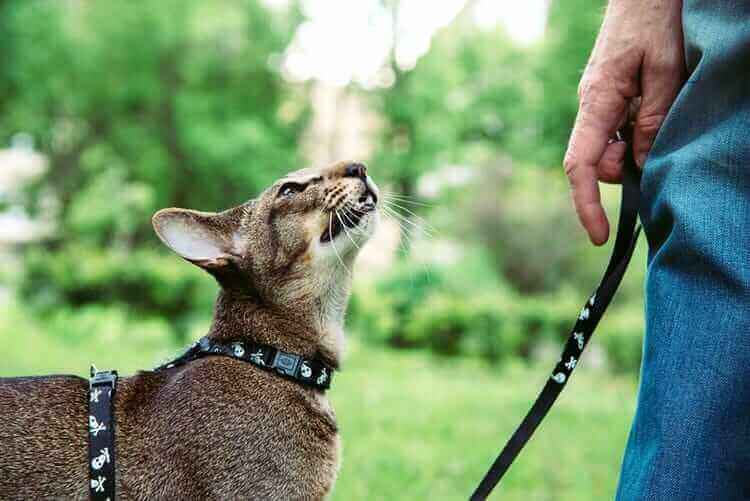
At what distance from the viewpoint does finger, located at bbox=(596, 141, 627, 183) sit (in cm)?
208

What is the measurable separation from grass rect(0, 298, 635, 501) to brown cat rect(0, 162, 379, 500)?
2.20m

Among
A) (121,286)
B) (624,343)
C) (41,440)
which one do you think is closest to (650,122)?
(41,440)

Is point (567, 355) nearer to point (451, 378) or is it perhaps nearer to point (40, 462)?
point (40, 462)

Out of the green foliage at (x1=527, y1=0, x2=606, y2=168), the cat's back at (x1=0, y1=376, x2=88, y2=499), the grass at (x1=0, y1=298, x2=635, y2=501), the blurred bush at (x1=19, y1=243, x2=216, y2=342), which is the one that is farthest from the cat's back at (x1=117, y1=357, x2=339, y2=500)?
the green foliage at (x1=527, y1=0, x2=606, y2=168)

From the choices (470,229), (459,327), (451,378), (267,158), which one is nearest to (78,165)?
(267,158)

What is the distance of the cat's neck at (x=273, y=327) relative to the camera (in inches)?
102

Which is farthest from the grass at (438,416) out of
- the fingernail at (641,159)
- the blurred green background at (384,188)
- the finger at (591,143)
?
the fingernail at (641,159)

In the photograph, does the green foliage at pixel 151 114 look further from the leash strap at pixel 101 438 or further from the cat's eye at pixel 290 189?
the leash strap at pixel 101 438

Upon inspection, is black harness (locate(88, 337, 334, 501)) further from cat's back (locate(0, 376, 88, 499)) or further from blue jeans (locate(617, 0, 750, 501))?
blue jeans (locate(617, 0, 750, 501))

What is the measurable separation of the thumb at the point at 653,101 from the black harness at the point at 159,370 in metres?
1.16

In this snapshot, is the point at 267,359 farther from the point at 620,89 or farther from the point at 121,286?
the point at 121,286

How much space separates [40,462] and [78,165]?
54.8ft

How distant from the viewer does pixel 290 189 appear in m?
2.83

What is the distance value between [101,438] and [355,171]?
1.11 metres
